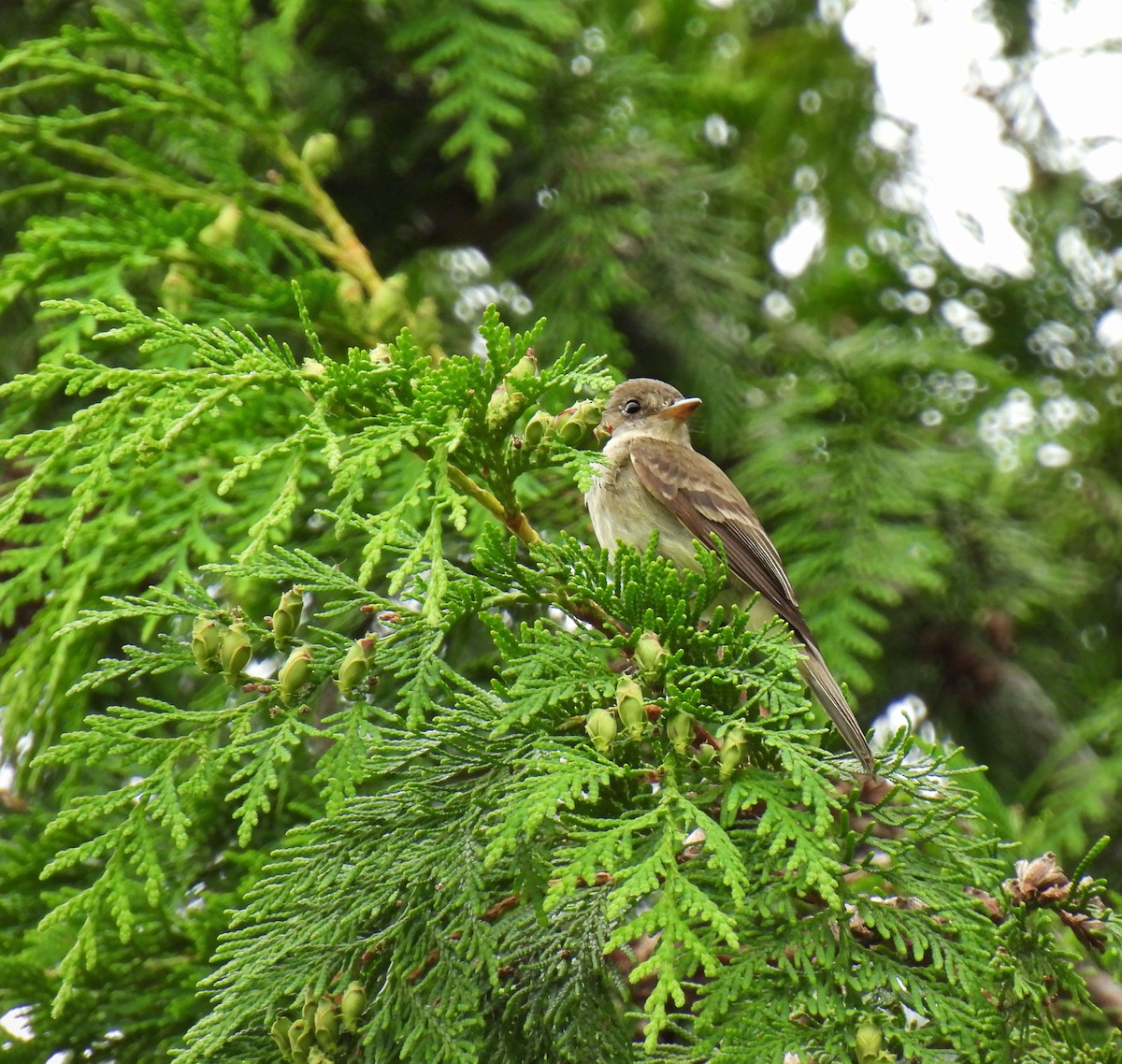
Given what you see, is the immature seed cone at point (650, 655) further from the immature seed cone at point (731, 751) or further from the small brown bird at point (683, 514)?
the small brown bird at point (683, 514)

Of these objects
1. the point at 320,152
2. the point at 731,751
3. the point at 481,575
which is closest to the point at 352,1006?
the point at 731,751

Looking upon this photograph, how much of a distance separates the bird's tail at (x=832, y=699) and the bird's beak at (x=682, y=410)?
865 mm

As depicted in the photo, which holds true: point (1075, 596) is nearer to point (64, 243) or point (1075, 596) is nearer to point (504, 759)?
point (504, 759)

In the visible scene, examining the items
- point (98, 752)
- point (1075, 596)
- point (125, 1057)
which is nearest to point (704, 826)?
point (98, 752)

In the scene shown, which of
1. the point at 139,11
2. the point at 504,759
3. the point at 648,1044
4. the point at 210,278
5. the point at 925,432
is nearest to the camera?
the point at 648,1044

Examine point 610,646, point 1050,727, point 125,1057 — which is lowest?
point 125,1057

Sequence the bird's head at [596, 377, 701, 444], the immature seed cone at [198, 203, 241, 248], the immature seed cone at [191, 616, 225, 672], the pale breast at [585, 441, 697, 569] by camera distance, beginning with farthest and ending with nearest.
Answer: the bird's head at [596, 377, 701, 444] → the pale breast at [585, 441, 697, 569] → the immature seed cone at [198, 203, 241, 248] → the immature seed cone at [191, 616, 225, 672]

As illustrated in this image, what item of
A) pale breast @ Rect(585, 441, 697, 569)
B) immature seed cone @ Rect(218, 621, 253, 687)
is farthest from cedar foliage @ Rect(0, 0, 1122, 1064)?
pale breast @ Rect(585, 441, 697, 569)

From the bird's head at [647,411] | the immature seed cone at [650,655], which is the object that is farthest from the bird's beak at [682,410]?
the immature seed cone at [650,655]

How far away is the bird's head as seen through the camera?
14.2 feet

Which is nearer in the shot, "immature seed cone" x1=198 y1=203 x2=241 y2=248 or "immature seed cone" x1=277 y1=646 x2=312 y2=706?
"immature seed cone" x1=277 y1=646 x2=312 y2=706

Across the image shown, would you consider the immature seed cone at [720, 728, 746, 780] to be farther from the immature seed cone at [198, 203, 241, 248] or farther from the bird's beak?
the immature seed cone at [198, 203, 241, 248]

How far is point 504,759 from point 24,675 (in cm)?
168

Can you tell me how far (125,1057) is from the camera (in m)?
3.03
